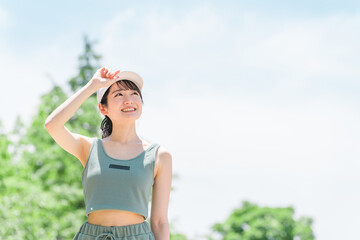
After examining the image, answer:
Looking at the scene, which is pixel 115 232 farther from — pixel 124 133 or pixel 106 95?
pixel 106 95

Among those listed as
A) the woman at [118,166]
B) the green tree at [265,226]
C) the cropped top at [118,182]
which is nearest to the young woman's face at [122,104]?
the woman at [118,166]

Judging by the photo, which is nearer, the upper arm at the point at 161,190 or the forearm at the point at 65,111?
the forearm at the point at 65,111

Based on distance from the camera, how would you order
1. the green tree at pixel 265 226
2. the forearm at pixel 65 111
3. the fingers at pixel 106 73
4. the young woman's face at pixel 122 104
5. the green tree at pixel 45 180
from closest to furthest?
the forearm at pixel 65 111, the fingers at pixel 106 73, the young woman's face at pixel 122 104, the green tree at pixel 45 180, the green tree at pixel 265 226

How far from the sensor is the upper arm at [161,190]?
3.11m

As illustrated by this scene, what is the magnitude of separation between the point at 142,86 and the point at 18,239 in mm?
12047

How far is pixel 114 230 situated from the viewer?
9.55 feet

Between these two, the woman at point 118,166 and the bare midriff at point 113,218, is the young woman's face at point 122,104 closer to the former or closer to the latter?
the woman at point 118,166

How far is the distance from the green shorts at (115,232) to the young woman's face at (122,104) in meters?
0.63

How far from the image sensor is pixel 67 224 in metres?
17.1

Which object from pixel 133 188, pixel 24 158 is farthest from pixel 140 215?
pixel 24 158

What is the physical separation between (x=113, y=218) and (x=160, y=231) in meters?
0.30

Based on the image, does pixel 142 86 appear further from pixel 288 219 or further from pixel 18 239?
pixel 288 219

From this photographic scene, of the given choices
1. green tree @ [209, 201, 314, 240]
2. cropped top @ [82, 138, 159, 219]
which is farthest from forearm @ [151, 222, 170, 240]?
green tree @ [209, 201, 314, 240]

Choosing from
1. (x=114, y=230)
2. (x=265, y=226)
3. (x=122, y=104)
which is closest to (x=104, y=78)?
(x=122, y=104)
